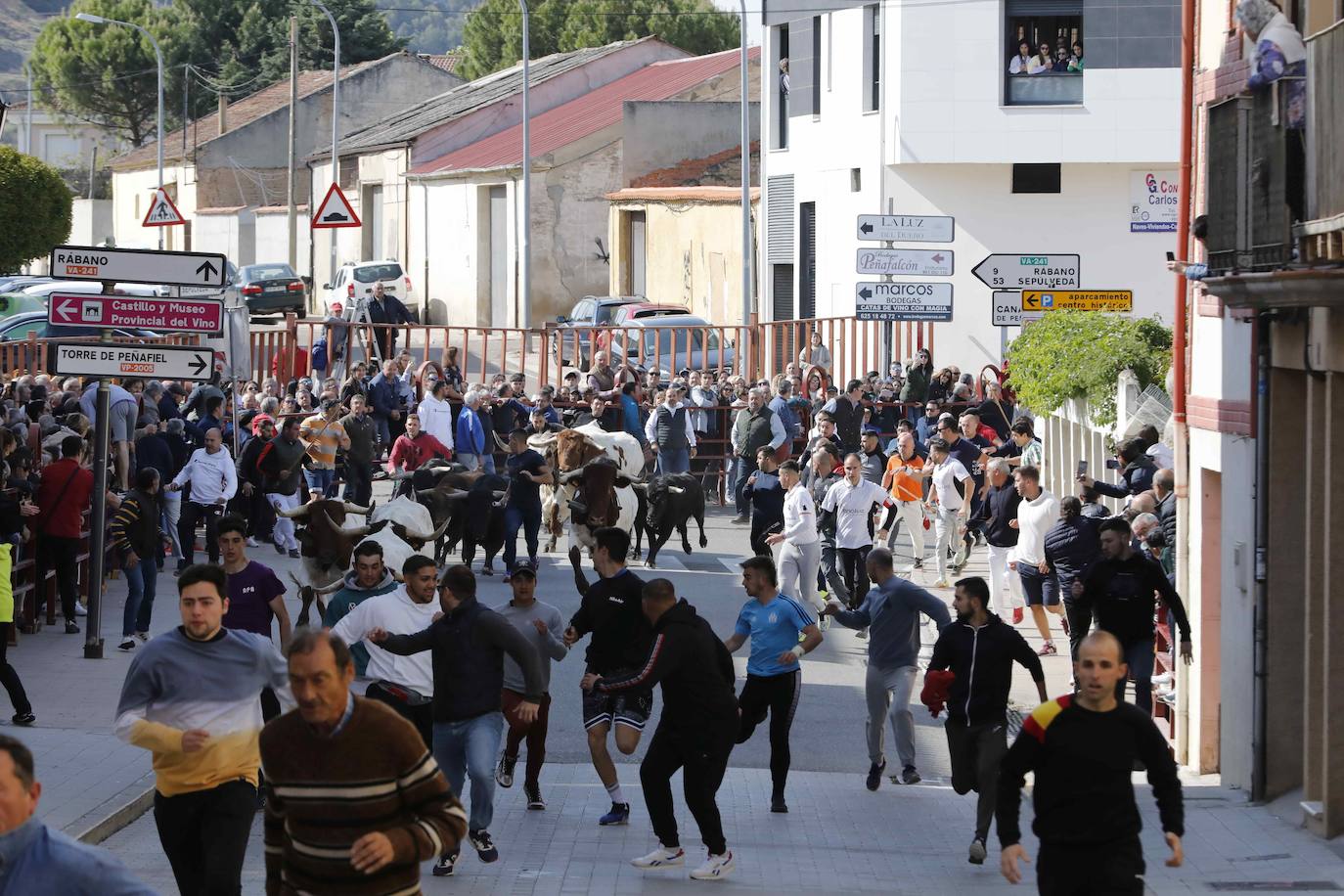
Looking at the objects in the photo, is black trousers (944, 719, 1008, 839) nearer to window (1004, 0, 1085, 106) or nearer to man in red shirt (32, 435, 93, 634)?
man in red shirt (32, 435, 93, 634)

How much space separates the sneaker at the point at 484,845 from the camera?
1012 centimetres

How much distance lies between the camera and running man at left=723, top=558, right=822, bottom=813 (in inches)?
459

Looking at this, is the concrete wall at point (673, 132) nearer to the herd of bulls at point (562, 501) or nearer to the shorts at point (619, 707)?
the herd of bulls at point (562, 501)

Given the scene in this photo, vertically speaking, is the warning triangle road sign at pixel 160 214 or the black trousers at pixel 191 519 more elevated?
the warning triangle road sign at pixel 160 214

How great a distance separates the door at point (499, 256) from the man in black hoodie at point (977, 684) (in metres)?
40.5

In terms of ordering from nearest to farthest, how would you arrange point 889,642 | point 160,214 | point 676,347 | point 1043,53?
1. point 889,642
2. point 160,214
3. point 1043,53
4. point 676,347

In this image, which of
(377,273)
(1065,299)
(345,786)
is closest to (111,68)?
(377,273)

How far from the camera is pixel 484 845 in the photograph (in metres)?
10.1

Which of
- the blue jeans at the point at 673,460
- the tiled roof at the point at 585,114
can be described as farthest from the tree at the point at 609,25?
the blue jeans at the point at 673,460

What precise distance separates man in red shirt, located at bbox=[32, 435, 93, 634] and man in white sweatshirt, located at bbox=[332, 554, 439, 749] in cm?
714

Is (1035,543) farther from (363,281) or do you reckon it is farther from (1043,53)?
(363,281)

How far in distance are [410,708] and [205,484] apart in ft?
33.7

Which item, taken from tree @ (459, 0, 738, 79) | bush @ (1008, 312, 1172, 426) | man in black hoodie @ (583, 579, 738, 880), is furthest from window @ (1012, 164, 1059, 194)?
tree @ (459, 0, 738, 79)

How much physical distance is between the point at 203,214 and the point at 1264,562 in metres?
60.6
